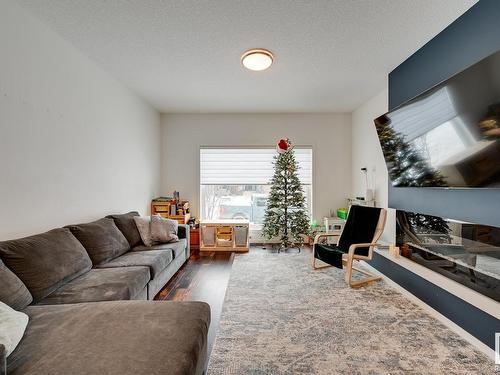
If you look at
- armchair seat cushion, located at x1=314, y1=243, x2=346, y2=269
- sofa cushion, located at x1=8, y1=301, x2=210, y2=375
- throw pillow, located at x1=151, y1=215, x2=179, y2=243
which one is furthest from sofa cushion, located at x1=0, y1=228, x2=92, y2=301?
armchair seat cushion, located at x1=314, y1=243, x2=346, y2=269

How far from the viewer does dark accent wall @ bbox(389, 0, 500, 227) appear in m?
2.02

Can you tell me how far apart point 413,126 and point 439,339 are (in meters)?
1.96

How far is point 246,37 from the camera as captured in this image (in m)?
2.54

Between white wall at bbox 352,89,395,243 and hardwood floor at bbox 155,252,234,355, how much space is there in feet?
8.39

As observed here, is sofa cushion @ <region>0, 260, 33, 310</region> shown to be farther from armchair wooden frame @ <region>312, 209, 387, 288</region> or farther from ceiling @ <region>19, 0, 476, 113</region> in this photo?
armchair wooden frame @ <region>312, 209, 387, 288</region>

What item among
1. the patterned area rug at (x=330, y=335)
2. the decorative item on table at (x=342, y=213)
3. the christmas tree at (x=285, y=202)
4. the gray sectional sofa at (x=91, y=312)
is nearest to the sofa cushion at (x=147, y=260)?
the gray sectional sofa at (x=91, y=312)

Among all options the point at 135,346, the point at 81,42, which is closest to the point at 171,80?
the point at 81,42

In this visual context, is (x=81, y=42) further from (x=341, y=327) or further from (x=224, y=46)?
(x=341, y=327)

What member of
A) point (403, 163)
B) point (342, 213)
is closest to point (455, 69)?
point (403, 163)

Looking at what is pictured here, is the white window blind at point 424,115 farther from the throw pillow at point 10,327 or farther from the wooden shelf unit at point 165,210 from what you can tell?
the wooden shelf unit at point 165,210

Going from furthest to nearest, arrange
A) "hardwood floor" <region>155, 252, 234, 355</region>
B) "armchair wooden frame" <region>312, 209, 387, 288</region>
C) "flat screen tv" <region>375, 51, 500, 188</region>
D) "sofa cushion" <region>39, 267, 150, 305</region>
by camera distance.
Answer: "armchair wooden frame" <region>312, 209, 387, 288</region> < "hardwood floor" <region>155, 252, 234, 355</region> < "sofa cushion" <region>39, 267, 150, 305</region> < "flat screen tv" <region>375, 51, 500, 188</region>

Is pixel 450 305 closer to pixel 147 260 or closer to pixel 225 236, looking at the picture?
pixel 147 260

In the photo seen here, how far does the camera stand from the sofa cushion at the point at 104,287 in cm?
190

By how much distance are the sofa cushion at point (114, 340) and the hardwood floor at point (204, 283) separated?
0.68m
